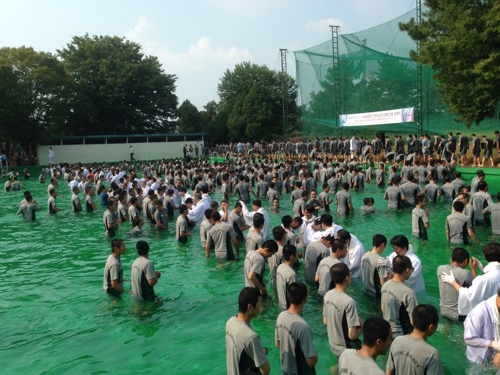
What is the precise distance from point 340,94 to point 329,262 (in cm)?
2647

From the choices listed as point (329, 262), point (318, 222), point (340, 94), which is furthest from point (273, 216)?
point (340, 94)

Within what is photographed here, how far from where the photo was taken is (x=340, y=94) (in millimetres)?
30797

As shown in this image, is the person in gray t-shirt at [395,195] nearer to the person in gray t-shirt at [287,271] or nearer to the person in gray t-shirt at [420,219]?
the person in gray t-shirt at [420,219]

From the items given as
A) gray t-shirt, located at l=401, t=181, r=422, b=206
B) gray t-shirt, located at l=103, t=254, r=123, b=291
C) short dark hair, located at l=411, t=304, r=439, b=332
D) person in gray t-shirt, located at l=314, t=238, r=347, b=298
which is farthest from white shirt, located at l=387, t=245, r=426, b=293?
gray t-shirt, located at l=401, t=181, r=422, b=206

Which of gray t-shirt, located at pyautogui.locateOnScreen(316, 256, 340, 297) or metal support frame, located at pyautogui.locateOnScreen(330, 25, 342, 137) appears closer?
gray t-shirt, located at pyautogui.locateOnScreen(316, 256, 340, 297)

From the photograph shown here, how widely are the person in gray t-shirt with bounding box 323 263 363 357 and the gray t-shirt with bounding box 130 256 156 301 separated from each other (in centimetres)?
313

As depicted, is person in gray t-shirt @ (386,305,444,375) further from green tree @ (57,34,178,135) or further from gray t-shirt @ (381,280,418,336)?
green tree @ (57,34,178,135)

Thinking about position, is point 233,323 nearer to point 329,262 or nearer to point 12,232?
point 329,262

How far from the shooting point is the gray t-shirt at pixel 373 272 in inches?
242

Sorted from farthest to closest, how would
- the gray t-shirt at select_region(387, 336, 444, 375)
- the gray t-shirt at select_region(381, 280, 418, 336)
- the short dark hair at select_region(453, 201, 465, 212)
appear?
the short dark hair at select_region(453, 201, 465, 212) → the gray t-shirt at select_region(381, 280, 418, 336) → the gray t-shirt at select_region(387, 336, 444, 375)

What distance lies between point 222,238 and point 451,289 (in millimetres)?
4650

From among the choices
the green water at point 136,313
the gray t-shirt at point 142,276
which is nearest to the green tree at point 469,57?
the green water at point 136,313

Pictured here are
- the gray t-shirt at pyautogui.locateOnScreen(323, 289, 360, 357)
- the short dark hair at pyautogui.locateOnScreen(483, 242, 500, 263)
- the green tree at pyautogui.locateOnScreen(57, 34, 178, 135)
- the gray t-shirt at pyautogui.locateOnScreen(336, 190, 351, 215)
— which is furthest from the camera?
the green tree at pyautogui.locateOnScreen(57, 34, 178, 135)

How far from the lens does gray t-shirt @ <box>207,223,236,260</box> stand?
9016mm
